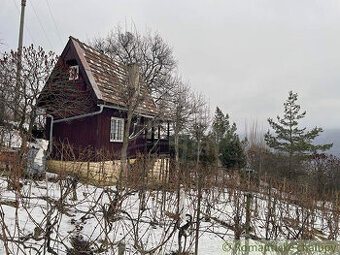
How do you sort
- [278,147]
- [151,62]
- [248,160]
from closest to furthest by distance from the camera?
[248,160] < [278,147] < [151,62]

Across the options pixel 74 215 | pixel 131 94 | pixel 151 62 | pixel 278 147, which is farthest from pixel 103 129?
pixel 278 147

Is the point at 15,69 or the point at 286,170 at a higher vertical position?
the point at 15,69

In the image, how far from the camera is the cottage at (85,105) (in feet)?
37.2

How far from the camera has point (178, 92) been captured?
18984 mm

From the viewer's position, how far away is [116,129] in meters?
13.2

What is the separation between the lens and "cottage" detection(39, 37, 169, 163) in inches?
446

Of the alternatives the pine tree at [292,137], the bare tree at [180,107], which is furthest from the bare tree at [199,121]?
the pine tree at [292,137]

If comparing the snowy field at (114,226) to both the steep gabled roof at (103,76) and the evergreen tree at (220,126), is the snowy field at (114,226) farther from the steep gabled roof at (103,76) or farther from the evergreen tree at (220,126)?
the evergreen tree at (220,126)

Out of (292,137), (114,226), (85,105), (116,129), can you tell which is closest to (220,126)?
(292,137)

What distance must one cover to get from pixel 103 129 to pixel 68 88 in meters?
2.45

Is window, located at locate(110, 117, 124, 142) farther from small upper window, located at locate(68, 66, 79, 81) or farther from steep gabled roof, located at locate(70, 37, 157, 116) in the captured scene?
small upper window, located at locate(68, 66, 79, 81)

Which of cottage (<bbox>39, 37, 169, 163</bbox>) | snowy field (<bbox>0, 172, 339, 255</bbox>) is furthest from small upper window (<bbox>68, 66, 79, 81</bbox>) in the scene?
snowy field (<bbox>0, 172, 339, 255</bbox>)

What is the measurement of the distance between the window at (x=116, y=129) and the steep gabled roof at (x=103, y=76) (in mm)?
1190

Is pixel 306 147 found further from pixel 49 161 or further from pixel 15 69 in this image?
pixel 15 69
